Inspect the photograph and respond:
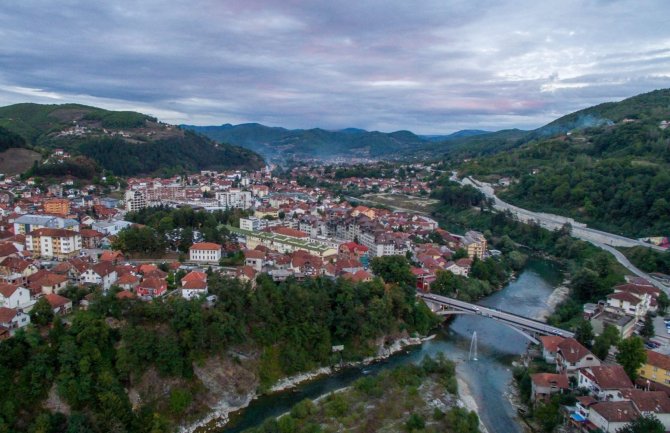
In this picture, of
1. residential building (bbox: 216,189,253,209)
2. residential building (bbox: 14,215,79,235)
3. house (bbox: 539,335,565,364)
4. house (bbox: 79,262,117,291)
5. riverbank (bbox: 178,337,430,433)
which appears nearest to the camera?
riverbank (bbox: 178,337,430,433)

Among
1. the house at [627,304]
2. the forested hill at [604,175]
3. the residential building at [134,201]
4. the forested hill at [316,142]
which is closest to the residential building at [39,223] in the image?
the residential building at [134,201]

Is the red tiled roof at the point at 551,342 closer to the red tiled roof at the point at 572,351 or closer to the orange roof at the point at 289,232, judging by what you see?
the red tiled roof at the point at 572,351

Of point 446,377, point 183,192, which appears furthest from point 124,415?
point 183,192

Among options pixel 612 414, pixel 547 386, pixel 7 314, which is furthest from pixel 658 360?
pixel 7 314

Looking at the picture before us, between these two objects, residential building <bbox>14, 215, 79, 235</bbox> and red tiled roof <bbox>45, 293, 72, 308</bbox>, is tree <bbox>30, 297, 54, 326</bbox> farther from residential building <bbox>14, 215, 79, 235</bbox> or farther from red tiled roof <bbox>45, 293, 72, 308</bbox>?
residential building <bbox>14, 215, 79, 235</bbox>

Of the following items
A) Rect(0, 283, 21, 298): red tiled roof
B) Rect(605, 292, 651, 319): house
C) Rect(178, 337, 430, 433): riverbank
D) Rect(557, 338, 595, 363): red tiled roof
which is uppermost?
Rect(0, 283, 21, 298): red tiled roof

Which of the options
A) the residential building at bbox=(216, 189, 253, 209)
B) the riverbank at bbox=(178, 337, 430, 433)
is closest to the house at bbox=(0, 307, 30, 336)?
the riverbank at bbox=(178, 337, 430, 433)

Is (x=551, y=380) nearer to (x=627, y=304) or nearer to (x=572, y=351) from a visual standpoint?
(x=572, y=351)
